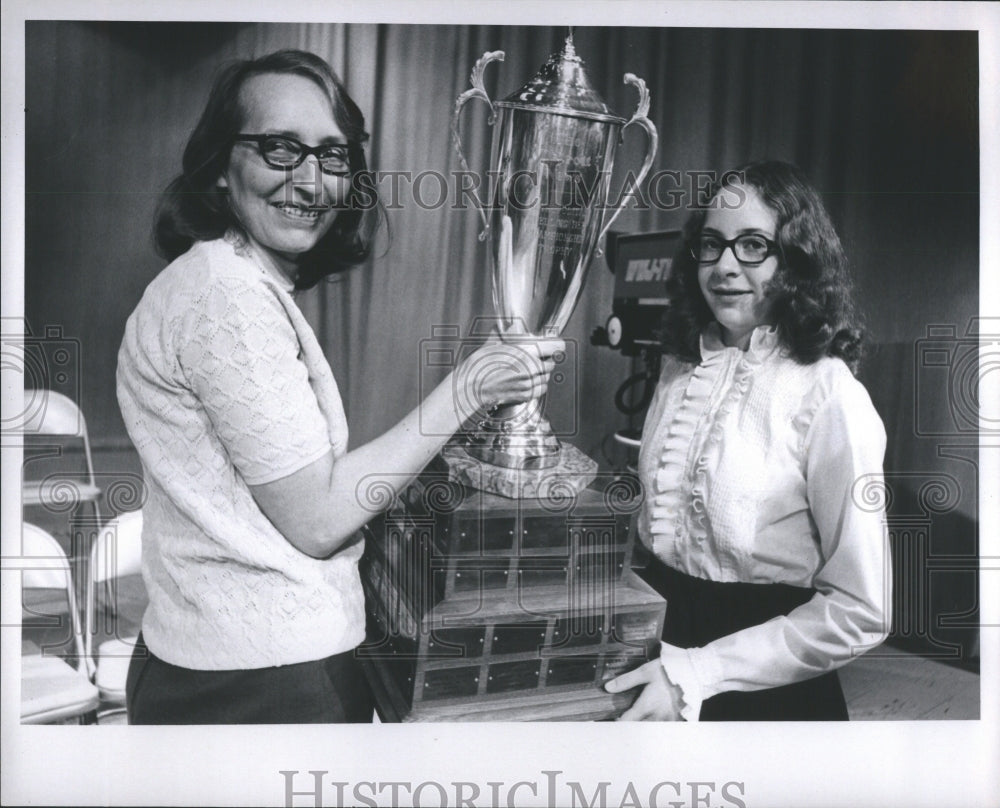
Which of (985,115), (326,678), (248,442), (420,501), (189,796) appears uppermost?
(985,115)

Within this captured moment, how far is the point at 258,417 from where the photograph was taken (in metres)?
1.50

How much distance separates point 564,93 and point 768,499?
0.80 meters

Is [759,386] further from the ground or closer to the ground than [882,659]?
further from the ground

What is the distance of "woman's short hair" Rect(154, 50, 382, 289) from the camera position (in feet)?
5.18

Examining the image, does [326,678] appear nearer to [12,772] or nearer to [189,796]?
[189,796]

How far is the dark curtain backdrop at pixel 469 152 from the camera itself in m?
1.61

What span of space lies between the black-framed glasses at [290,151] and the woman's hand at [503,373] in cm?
42

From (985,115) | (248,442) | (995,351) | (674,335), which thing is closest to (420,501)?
(248,442)

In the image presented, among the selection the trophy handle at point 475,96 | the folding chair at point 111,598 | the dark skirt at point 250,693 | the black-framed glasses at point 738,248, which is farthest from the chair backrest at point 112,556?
the black-framed glasses at point 738,248

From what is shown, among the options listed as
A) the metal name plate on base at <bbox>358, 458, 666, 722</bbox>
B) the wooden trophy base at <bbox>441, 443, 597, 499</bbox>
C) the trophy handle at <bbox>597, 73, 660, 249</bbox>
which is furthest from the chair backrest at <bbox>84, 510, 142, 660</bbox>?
the trophy handle at <bbox>597, 73, 660, 249</bbox>

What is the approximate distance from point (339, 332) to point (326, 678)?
617 millimetres

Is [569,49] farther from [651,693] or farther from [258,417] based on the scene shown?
[651,693]

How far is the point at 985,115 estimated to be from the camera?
1.70 metres

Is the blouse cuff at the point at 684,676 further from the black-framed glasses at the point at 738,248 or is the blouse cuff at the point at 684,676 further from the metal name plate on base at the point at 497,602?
the black-framed glasses at the point at 738,248
